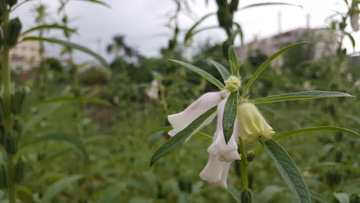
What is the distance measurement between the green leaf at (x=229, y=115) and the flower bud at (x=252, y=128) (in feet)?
0.14

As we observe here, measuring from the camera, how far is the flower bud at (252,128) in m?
0.61

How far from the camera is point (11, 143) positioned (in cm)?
102

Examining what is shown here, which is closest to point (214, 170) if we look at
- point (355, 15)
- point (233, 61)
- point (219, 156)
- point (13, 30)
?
point (219, 156)

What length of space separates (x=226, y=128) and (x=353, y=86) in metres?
1.13

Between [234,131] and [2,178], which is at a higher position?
[234,131]

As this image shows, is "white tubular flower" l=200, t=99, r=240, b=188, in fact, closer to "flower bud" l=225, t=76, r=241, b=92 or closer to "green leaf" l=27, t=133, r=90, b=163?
"flower bud" l=225, t=76, r=241, b=92

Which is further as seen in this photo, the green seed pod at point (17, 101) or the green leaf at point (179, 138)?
the green seed pod at point (17, 101)

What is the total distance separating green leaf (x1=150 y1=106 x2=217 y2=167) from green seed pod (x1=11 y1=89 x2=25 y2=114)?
0.62 metres

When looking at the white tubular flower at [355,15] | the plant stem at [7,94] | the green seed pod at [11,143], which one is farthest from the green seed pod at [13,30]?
the white tubular flower at [355,15]

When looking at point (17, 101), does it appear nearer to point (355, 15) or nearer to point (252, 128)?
point (252, 128)

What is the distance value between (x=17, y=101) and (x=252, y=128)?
2.32ft

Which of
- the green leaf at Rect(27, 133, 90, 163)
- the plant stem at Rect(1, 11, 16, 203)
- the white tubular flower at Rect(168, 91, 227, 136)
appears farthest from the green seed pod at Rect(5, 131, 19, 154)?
the white tubular flower at Rect(168, 91, 227, 136)

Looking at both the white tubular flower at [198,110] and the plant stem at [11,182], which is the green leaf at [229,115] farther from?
the plant stem at [11,182]

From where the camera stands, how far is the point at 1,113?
103 cm
